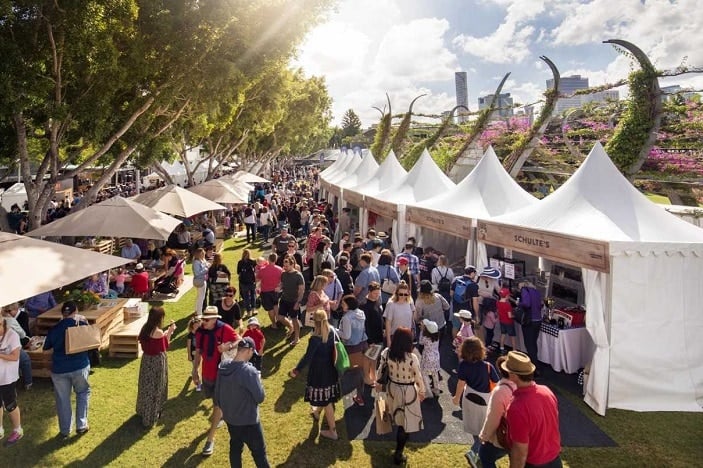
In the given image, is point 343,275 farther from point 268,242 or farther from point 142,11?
point 268,242

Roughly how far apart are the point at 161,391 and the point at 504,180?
893 cm

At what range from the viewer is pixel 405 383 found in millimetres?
4383

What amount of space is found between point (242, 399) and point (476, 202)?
25.2ft

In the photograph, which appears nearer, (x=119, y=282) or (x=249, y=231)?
(x=119, y=282)

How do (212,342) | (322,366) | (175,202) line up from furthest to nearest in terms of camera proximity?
(175,202), (212,342), (322,366)

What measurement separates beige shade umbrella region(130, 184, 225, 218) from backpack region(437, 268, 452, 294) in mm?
8230

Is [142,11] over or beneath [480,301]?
over

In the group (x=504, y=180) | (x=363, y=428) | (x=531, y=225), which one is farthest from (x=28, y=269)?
(x=504, y=180)

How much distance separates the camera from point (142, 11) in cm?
1020

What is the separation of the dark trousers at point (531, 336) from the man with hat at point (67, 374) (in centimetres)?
648

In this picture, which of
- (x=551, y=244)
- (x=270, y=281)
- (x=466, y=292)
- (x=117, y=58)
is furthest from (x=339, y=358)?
(x=117, y=58)

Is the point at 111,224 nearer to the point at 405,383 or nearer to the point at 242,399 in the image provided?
the point at 242,399

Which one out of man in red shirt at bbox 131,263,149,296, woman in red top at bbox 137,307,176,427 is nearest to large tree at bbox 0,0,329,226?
man in red shirt at bbox 131,263,149,296

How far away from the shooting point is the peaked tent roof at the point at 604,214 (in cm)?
622
